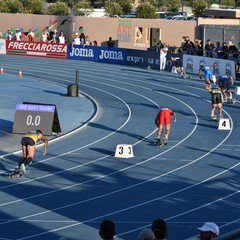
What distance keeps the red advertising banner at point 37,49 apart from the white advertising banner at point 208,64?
443 inches

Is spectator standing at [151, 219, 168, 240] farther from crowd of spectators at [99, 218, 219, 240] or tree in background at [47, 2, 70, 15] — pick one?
tree in background at [47, 2, 70, 15]

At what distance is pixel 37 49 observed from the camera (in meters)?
55.3

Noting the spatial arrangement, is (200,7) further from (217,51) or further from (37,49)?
(217,51)

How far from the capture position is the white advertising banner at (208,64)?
4184 centimetres

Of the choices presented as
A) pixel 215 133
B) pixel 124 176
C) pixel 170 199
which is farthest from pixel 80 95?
pixel 170 199

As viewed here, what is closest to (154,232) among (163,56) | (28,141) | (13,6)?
(28,141)

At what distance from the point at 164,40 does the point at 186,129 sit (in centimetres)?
3189

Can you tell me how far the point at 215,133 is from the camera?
27.1 meters

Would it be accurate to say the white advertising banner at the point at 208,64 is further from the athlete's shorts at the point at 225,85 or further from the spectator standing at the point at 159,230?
the spectator standing at the point at 159,230

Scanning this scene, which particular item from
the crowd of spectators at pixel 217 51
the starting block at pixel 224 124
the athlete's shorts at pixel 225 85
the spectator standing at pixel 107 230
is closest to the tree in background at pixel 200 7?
the crowd of spectators at pixel 217 51

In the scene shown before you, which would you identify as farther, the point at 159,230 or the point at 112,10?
the point at 112,10

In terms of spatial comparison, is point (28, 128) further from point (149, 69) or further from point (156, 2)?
point (156, 2)

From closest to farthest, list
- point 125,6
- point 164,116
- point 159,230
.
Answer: point 159,230, point 164,116, point 125,6

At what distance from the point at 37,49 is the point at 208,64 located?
15.8 meters
